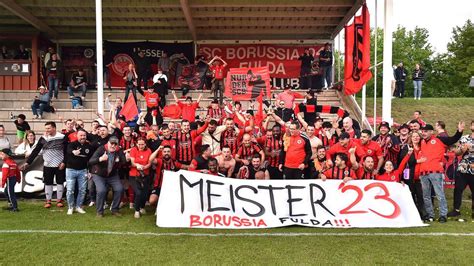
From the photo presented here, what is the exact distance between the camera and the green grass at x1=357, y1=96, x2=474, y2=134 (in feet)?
58.5

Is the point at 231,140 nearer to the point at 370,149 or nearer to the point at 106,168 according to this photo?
the point at 106,168

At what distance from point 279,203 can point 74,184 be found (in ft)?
12.8

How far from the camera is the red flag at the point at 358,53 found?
1201 centimetres

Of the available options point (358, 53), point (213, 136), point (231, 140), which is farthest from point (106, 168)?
point (358, 53)

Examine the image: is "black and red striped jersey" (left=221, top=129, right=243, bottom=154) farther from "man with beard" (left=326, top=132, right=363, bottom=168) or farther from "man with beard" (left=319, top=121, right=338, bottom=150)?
"man with beard" (left=326, top=132, right=363, bottom=168)

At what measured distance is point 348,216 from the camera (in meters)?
7.02

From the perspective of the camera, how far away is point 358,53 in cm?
1230

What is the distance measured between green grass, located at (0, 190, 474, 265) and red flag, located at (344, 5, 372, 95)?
602 cm

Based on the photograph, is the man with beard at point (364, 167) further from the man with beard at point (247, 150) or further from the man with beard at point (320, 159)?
the man with beard at point (247, 150)

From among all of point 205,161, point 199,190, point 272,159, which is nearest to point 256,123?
point 272,159

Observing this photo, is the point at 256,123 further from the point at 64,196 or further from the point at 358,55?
the point at 64,196

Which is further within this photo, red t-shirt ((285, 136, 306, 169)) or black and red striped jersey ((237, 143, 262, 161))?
black and red striped jersey ((237, 143, 262, 161))

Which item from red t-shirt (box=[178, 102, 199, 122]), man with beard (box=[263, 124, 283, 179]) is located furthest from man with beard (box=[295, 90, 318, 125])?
man with beard (box=[263, 124, 283, 179])

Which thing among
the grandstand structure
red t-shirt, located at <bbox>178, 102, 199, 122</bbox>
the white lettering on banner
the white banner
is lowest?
the white banner
